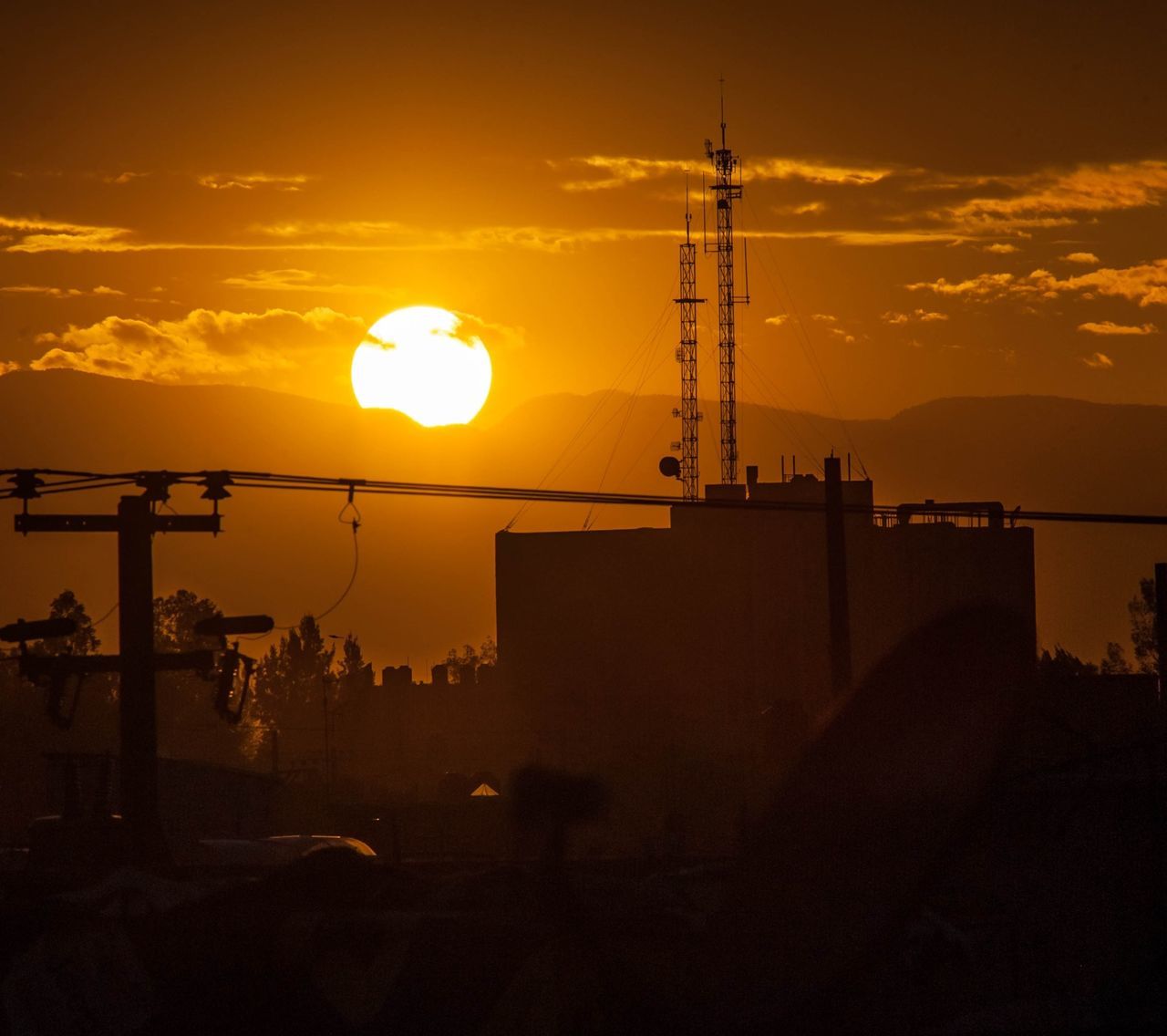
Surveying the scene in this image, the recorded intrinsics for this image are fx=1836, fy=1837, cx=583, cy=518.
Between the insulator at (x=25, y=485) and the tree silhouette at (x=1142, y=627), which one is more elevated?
the insulator at (x=25, y=485)

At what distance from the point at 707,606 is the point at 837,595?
5585 centimetres

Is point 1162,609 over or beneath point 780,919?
over

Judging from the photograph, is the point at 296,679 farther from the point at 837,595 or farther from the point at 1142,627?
Result: the point at 837,595

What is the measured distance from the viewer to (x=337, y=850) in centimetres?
2328

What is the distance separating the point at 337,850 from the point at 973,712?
9926mm

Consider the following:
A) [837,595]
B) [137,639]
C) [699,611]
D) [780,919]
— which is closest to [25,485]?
[137,639]

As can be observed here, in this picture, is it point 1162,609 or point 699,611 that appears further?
point 699,611

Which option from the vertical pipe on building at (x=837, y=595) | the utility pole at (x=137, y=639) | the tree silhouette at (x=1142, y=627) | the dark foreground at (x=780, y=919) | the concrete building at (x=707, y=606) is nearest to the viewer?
the dark foreground at (x=780, y=919)

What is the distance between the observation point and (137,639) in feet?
88.1

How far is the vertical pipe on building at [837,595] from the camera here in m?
30.7

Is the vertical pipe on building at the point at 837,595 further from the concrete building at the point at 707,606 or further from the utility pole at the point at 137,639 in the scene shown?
Answer: the concrete building at the point at 707,606

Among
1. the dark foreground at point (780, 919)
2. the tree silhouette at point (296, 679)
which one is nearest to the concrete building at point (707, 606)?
Result: the dark foreground at point (780, 919)

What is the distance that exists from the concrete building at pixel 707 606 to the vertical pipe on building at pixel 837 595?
47890 mm

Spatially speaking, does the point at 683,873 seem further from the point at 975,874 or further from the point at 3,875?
the point at 3,875
